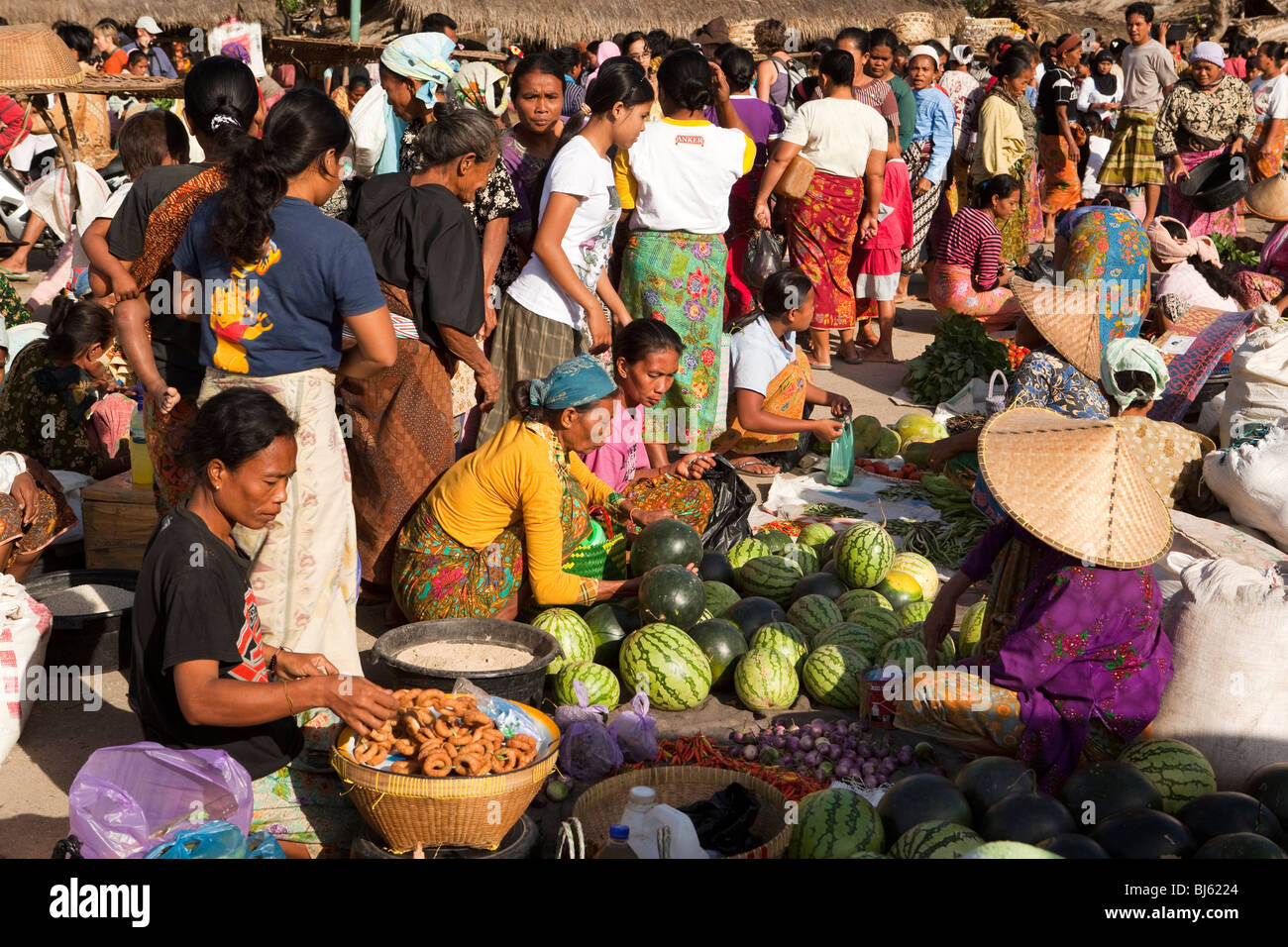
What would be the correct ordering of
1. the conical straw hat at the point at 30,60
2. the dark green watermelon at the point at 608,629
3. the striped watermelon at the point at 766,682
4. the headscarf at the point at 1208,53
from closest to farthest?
1. the striped watermelon at the point at 766,682
2. the dark green watermelon at the point at 608,629
3. the conical straw hat at the point at 30,60
4. the headscarf at the point at 1208,53

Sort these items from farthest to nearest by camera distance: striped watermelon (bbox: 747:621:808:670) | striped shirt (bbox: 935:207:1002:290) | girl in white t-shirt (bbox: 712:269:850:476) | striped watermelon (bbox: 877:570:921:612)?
striped shirt (bbox: 935:207:1002:290)
girl in white t-shirt (bbox: 712:269:850:476)
striped watermelon (bbox: 877:570:921:612)
striped watermelon (bbox: 747:621:808:670)

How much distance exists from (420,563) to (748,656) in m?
1.29

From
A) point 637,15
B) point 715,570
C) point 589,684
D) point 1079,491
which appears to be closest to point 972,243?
point 715,570

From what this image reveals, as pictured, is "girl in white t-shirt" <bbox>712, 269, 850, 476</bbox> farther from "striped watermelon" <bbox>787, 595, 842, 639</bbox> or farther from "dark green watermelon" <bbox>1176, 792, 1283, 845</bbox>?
"dark green watermelon" <bbox>1176, 792, 1283, 845</bbox>

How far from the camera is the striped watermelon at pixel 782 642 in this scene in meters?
4.61

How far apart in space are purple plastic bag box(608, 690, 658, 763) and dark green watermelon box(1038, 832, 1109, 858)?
135 centimetres

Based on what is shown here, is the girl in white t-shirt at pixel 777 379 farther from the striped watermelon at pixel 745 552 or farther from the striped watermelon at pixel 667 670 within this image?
the striped watermelon at pixel 667 670

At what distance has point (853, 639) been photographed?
4.66 meters

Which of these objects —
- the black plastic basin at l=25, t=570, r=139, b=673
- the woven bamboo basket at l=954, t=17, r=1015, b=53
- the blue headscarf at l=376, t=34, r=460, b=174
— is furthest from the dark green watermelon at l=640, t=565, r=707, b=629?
the woven bamboo basket at l=954, t=17, r=1015, b=53

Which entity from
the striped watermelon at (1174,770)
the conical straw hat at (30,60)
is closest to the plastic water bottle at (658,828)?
the striped watermelon at (1174,770)

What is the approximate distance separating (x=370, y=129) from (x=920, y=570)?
12.9 ft

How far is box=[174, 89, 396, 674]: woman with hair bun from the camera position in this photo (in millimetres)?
3715

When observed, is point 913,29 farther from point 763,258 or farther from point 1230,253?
point 763,258

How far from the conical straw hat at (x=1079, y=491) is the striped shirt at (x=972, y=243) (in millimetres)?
5757
